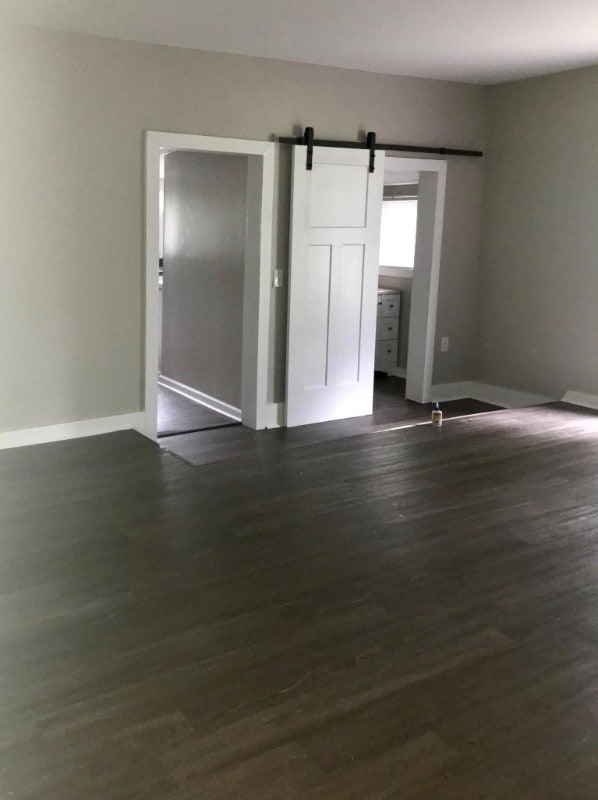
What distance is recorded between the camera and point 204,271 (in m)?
6.43

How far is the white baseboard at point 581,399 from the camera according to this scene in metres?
6.06

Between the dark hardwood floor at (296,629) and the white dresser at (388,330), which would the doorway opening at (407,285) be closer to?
the white dresser at (388,330)

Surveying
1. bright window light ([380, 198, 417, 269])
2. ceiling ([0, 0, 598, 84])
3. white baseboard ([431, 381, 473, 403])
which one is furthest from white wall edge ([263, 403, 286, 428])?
bright window light ([380, 198, 417, 269])

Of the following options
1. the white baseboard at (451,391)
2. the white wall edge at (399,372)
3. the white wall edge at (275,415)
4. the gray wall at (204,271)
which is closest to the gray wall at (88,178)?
the gray wall at (204,271)

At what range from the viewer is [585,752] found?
2170mm

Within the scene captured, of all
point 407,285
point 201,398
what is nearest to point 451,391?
point 407,285

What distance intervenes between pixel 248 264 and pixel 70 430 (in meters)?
1.65

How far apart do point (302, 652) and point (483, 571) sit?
0.97 metres

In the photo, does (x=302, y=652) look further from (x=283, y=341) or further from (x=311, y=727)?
(x=283, y=341)

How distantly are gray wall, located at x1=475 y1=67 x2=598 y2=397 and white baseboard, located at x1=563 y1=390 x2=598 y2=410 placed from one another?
46mm

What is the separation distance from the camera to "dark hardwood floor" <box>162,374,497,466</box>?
16.8 ft

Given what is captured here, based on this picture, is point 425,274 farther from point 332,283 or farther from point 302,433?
point 302,433

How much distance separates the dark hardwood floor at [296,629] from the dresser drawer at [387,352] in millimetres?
3293

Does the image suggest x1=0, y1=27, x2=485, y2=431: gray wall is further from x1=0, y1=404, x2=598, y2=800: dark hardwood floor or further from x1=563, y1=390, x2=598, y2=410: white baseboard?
x1=563, y1=390, x2=598, y2=410: white baseboard
